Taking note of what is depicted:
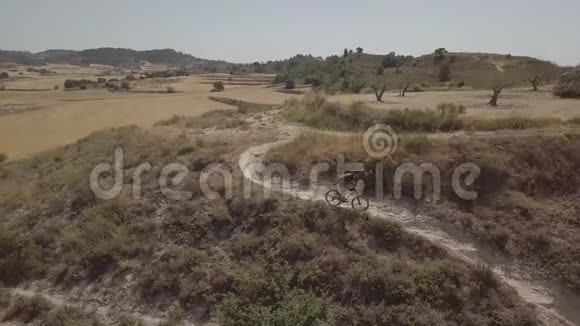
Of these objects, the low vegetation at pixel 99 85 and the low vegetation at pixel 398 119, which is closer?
the low vegetation at pixel 398 119

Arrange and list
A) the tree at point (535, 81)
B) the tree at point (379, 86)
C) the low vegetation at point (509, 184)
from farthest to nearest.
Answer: the tree at point (535, 81) → the tree at point (379, 86) → the low vegetation at point (509, 184)

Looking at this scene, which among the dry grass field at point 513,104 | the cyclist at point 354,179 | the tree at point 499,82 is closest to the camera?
the cyclist at point 354,179

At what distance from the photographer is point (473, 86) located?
104 ft

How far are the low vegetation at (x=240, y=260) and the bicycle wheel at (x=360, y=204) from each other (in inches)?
15.5

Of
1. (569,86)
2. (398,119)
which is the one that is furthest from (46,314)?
(569,86)

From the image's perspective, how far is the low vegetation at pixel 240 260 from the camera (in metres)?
9.60

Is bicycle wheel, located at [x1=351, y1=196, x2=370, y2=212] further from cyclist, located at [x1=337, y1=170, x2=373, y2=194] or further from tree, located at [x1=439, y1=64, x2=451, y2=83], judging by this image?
tree, located at [x1=439, y1=64, x2=451, y2=83]

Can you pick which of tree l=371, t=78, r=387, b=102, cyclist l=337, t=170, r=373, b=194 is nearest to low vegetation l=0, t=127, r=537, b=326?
cyclist l=337, t=170, r=373, b=194

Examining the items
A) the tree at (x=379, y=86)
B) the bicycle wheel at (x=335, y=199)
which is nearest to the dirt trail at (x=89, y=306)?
the bicycle wheel at (x=335, y=199)

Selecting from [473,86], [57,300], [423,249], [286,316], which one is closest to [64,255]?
[57,300]

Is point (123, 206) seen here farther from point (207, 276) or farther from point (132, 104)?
point (132, 104)

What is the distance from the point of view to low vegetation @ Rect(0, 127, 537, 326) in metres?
9.60

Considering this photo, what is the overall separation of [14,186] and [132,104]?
2416 cm

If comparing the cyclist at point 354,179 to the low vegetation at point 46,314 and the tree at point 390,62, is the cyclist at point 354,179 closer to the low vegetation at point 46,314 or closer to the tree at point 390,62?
the low vegetation at point 46,314
